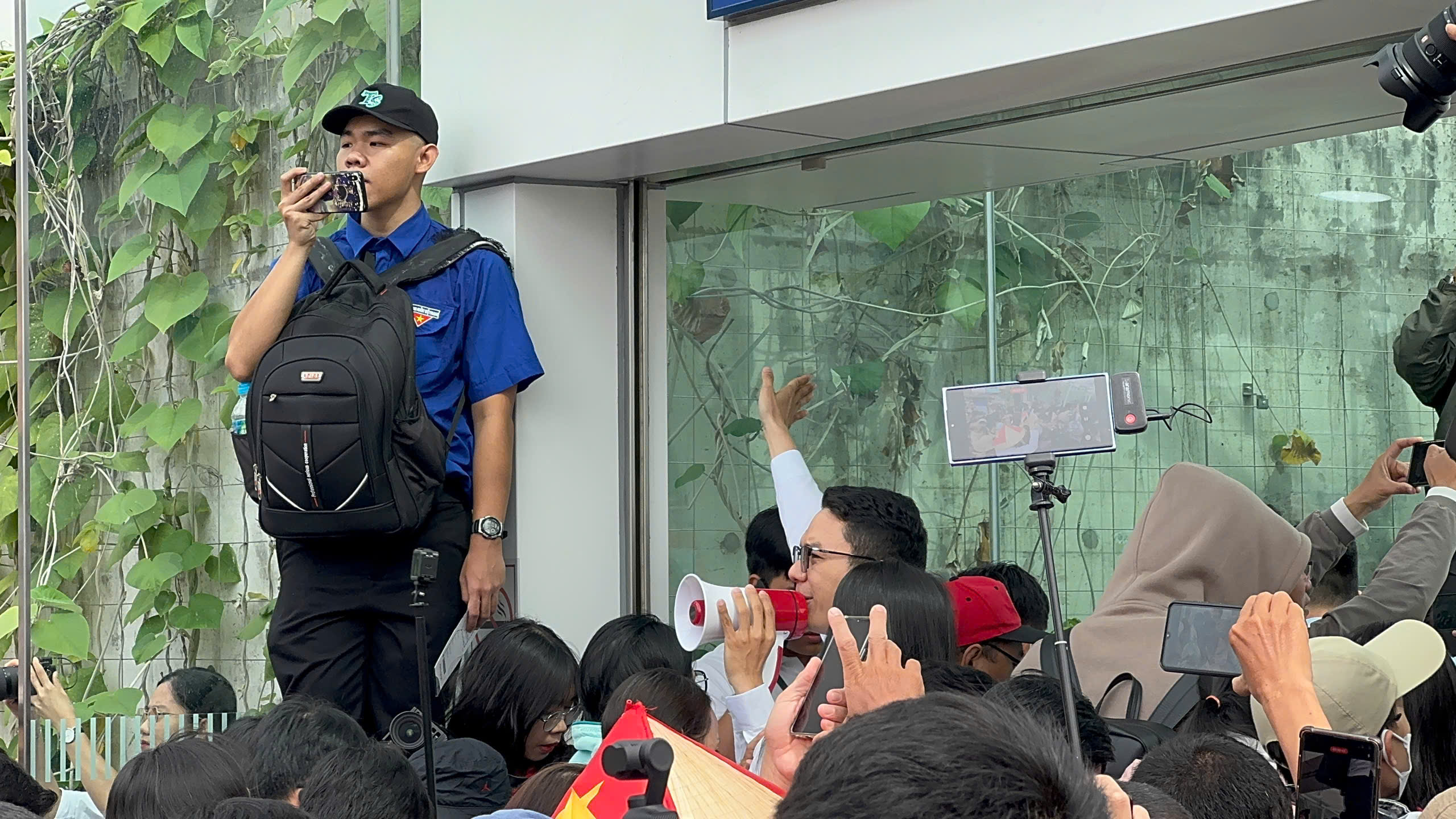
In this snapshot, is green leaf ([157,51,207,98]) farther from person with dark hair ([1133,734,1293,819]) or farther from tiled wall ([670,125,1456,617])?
person with dark hair ([1133,734,1293,819])

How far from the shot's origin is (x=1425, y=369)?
3664 mm

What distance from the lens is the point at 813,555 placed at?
3.76 m

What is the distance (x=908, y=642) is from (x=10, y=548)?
2930 millimetres

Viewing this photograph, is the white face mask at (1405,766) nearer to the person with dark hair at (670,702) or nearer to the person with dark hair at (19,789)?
the person with dark hair at (670,702)

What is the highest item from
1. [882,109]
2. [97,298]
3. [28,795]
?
[882,109]

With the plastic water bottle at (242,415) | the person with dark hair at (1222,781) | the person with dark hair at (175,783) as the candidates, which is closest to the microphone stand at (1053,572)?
the person with dark hair at (1222,781)

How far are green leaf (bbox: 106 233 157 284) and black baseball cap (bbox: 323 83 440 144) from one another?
3.04 feet

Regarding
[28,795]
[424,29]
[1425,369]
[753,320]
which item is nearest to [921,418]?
[753,320]

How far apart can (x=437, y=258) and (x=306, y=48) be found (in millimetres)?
923

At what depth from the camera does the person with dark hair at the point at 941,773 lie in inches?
42.9

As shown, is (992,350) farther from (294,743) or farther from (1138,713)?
(294,743)

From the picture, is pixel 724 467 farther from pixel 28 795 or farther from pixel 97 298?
pixel 28 795

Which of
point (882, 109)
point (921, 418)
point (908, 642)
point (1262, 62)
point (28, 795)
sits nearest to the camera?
point (28, 795)

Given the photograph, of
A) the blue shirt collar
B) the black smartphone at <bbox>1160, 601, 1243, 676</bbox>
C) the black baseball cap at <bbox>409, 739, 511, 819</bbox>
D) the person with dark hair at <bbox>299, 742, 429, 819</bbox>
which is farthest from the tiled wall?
the person with dark hair at <bbox>299, 742, 429, 819</bbox>
